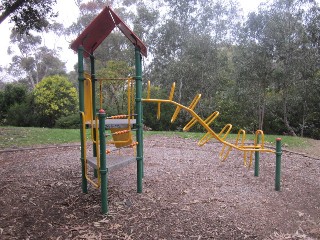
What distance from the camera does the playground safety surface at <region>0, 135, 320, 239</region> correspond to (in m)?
2.85

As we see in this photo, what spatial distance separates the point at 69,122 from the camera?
13.2m

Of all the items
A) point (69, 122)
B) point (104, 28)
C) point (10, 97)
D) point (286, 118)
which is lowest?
point (69, 122)

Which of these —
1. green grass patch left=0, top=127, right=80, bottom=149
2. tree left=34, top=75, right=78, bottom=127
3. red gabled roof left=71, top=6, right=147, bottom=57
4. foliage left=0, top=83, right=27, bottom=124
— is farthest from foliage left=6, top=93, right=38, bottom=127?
red gabled roof left=71, top=6, right=147, bottom=57

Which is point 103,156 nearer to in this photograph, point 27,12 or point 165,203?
point 165,203

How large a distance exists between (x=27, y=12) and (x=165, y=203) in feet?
26.9

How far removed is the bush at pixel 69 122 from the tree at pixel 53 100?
830mm

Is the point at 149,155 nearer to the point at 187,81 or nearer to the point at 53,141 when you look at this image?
the point at 53,141

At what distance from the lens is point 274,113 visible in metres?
12.5

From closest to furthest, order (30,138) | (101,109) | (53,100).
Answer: (101,109)
(30,138)
(53,100)

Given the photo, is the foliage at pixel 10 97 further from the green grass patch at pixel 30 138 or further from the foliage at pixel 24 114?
the green grass patch at pixel 30 138

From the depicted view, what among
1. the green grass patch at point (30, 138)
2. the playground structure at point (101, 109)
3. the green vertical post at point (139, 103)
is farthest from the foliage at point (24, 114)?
the green vertical post at point (139, 103)

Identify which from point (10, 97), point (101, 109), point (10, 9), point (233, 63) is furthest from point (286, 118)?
point (10, 97)

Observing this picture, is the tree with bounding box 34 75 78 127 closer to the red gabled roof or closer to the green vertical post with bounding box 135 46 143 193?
the red gabled roof

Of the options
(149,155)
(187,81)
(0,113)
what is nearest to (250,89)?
(187,81)
